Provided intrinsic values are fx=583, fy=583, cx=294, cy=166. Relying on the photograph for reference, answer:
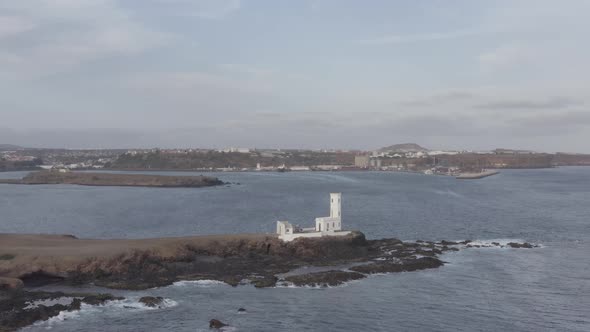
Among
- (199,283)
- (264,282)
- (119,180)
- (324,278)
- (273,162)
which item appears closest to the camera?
(264,282)

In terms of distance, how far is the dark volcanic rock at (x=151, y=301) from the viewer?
21406 mm

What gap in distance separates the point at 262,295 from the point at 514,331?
941 cm

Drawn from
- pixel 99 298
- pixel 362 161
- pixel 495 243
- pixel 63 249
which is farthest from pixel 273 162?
pixel 99 298

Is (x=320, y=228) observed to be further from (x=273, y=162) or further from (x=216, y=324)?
(x=273, y=162)

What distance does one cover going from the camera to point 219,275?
85.9 feet

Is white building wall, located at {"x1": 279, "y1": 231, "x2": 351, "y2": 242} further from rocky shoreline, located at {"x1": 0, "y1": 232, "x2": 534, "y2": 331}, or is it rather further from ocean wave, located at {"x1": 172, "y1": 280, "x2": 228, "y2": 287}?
ocean wave, located at {"x1": 172, "y1": 280, "x2": 228, "y2": 287}

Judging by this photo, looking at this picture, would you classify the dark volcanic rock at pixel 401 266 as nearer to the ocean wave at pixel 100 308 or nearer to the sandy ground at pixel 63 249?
the sandy ground at pixel 63 249

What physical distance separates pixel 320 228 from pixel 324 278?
764 cm

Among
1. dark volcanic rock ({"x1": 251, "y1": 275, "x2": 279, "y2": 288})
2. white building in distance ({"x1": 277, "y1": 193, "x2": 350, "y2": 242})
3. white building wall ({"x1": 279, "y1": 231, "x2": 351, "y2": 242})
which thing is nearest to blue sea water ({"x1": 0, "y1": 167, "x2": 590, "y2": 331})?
dark volcanic rock ({"x1": 251, "y1": 275, "x2": 279, "y2": 288})

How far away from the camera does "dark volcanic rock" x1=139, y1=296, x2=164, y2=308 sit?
21406 mm

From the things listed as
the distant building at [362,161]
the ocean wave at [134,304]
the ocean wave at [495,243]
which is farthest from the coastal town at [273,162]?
the ocean wave at [134,304]

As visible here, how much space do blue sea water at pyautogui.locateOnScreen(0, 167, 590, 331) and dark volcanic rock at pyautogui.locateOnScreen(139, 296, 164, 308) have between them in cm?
43

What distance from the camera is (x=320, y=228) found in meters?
33.1

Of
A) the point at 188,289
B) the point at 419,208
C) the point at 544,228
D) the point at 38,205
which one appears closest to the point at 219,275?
the point at 188,289
